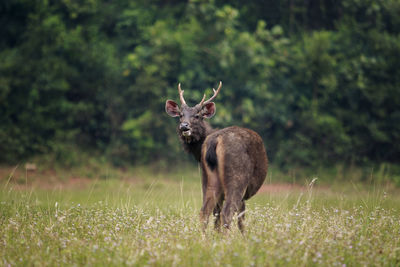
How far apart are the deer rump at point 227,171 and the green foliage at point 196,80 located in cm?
1094

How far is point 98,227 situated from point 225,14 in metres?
13.3

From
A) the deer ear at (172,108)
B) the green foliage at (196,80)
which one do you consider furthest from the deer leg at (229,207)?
the green foliage at (196,80)

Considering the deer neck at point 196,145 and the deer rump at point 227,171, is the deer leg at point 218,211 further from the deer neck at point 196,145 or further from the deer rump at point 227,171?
the deer neck at point 196,145

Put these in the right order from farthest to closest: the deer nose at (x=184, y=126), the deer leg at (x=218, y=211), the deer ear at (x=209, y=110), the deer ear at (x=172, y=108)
Answer: 1. the deer ear at (x=172, y=108)
2. the deer ear at (x=209, y=110)
3. the deer nose at (x=184, y=126)
4. the deer leg at (x=218, y=211)

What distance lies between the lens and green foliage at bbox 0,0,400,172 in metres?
18.1

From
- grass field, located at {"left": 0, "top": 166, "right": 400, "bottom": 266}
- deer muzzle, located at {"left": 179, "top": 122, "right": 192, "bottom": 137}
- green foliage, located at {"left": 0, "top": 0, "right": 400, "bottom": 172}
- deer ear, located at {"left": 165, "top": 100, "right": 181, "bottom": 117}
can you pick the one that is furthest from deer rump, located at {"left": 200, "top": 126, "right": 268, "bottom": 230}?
green foliage, located at {"left": 0, "top": 0, "right": 400, "bottom": 172}

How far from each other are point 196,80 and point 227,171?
13163 mm

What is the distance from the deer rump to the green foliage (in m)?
10.9

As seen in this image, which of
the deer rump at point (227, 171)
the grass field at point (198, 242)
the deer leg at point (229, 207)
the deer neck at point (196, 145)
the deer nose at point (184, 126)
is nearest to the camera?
the grass field at point (198, 242)

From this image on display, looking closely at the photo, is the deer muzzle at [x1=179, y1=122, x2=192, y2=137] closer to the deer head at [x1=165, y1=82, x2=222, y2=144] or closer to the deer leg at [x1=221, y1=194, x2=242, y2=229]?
the deer head at [x1=165, y1=82, x2=222, y2=144]

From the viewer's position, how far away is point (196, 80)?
1923 cm

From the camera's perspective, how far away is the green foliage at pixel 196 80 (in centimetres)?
1812

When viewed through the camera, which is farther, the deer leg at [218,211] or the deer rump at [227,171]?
the deer leg at [218,211]

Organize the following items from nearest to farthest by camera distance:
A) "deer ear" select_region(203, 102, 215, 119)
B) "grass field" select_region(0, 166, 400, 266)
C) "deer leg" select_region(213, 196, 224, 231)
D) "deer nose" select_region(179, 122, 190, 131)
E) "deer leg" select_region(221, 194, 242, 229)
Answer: "grass field" select_region(0, 166, 400, 266)
"deer leg" select_region(221, 194, 242, 229)
"deer leg" select_region(213, 196, 224, 231)
"deer nose" select_region(179, 122, 190, 131)
"deer ear" select_region(203, 102, 215, 119)
